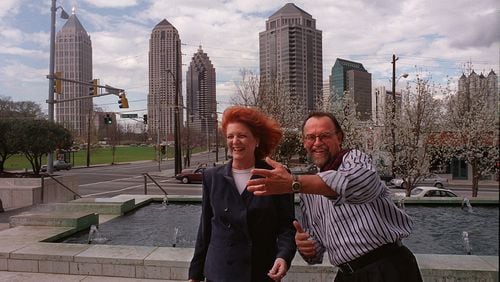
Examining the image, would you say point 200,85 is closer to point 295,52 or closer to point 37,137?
point 295,52

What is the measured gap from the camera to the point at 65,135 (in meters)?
18.6

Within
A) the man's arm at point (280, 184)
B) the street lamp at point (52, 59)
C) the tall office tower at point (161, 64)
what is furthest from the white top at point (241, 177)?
the tall office tower at point (161, 64)

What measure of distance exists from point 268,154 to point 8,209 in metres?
15.5

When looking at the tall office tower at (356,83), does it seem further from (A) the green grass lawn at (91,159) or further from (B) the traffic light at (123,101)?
(A) the green grass lawn at (91,159)

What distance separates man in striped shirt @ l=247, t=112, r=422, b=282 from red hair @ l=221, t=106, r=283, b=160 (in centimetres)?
39

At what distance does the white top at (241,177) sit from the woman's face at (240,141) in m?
0.06

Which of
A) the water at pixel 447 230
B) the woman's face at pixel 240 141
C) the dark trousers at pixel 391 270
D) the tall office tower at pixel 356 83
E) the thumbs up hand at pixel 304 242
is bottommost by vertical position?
the water at pixel 447 230

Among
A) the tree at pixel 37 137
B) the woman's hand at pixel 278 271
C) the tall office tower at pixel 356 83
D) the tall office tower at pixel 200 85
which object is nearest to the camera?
the woman's hand at pixel 278 271

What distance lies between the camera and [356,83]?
31.5m

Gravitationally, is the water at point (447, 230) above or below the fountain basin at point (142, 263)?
below

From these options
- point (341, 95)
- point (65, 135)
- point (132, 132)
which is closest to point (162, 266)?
point (65, 135)

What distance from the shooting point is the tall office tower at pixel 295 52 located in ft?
104

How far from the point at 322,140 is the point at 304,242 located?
645 mm

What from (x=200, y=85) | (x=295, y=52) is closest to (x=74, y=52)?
(x=200, y=85)
